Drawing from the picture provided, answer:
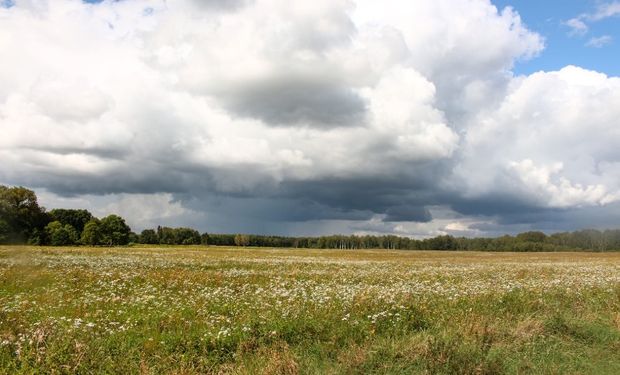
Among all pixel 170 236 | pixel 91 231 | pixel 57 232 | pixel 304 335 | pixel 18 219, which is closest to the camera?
pixel 18 219

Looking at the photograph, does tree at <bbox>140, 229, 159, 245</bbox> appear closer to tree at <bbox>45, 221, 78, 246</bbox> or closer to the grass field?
the grass field

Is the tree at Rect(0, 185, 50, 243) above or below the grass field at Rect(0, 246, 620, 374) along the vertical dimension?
above

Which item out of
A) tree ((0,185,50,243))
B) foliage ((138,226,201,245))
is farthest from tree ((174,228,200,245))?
tree ((0,185,50,243))

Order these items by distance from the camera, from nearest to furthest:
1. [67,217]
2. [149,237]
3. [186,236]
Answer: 1. [67,217]
2. [149,237]
3. [186,236]

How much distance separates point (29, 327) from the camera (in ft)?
32.6

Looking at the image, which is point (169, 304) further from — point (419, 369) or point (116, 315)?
point (419, 369)

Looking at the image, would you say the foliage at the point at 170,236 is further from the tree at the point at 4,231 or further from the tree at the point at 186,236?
the tree at the point at 4,231

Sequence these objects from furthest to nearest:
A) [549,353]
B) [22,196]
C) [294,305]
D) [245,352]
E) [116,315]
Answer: [294,305], [116,315], [549,353], [245,352], [22,196]

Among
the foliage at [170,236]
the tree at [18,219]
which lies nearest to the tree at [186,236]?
the foliage at [170,236]

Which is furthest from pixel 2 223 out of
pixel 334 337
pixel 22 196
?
pixel 334 337

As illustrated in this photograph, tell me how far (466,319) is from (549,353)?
198 centimetres

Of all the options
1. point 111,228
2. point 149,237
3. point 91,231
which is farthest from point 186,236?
point 91,231

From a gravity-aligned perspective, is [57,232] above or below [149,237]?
above

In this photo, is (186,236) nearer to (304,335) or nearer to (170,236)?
(170,236)
